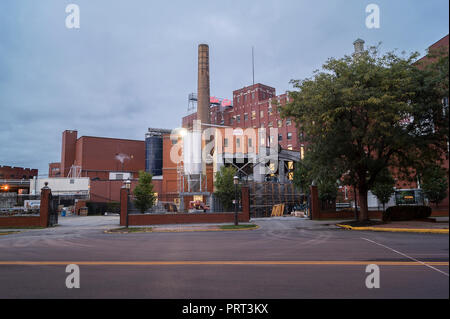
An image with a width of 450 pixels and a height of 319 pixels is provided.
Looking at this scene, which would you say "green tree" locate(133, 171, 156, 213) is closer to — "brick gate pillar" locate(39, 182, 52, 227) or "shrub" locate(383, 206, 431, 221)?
"brick gate pillar" locate(39, 182, 52, 227)

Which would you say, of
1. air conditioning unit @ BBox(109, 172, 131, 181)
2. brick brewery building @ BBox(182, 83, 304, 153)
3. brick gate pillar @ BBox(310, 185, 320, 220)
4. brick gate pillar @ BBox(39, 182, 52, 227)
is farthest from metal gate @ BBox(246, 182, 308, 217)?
air conditioning unit @ BBox(109, 172, 131, 181)

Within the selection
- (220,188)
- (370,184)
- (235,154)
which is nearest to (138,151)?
(235,154)

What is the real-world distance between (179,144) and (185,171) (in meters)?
9.35

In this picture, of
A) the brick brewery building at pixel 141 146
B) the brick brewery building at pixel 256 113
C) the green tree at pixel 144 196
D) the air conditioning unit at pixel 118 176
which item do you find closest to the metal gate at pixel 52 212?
the green tree at pixel 144 196

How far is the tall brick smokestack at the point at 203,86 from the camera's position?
58.3 m

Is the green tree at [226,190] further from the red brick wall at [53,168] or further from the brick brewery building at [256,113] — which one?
the red brick wall at [53,168]

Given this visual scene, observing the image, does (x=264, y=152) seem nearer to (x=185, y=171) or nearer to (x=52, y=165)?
(x=185, y=171)

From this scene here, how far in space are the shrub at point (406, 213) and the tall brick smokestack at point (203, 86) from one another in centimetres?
3870

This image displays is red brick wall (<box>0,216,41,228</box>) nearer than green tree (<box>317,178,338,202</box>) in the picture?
Yes

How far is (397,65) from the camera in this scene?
20.6m

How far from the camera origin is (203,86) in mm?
58938

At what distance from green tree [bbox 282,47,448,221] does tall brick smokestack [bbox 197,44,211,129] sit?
3618 cm

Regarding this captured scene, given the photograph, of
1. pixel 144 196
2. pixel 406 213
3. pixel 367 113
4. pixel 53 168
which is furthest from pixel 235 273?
pixel 53 168

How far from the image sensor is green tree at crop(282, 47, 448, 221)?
1944cm
